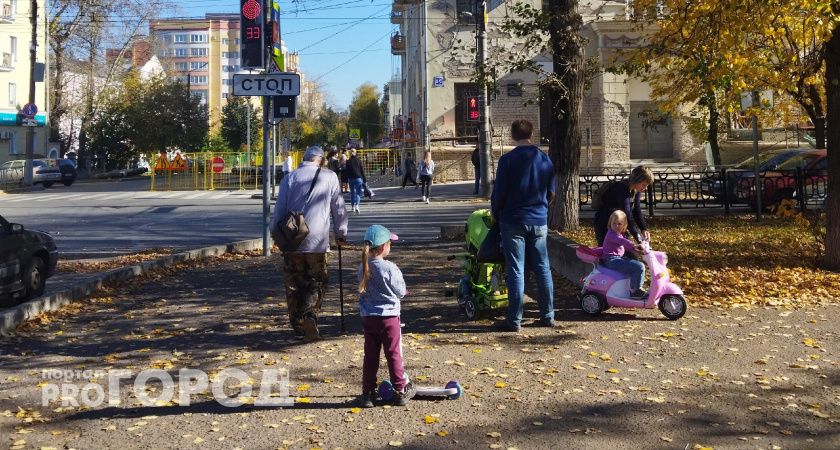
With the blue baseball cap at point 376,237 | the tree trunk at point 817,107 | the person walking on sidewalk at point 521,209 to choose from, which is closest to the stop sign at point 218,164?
the tree trunk at point 817,107

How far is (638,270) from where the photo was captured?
832 centimetres

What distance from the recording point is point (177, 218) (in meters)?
23.3

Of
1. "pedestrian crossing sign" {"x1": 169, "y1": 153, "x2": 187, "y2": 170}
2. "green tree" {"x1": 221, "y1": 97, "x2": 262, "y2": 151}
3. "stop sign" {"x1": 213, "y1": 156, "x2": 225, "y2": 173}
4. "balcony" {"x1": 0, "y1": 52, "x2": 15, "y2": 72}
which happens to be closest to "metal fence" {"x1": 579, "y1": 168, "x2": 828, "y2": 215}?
"stop sign" {"x1": 213, "y1": 156, "x2": 225, "y2": 173}

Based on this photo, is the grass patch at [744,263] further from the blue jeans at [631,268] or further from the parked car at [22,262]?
the parked car at [22,262]

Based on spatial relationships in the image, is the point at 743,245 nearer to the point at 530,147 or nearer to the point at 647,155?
the point at 530,147

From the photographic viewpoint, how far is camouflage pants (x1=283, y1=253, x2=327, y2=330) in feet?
25.2

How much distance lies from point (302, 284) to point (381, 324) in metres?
2.05

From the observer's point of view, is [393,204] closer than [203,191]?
Yes

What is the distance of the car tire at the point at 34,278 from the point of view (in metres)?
9.70

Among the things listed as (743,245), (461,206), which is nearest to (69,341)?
(743,245)

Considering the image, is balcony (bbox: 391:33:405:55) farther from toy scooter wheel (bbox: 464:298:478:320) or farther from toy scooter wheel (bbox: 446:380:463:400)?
toy scooter wheel (bbox: 446:380:463:400)

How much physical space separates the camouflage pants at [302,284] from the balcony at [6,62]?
178 feet

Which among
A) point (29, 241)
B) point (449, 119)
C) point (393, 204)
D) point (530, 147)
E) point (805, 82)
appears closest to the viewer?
point (530, 147)

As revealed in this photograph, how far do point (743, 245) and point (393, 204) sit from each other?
15916 mm
